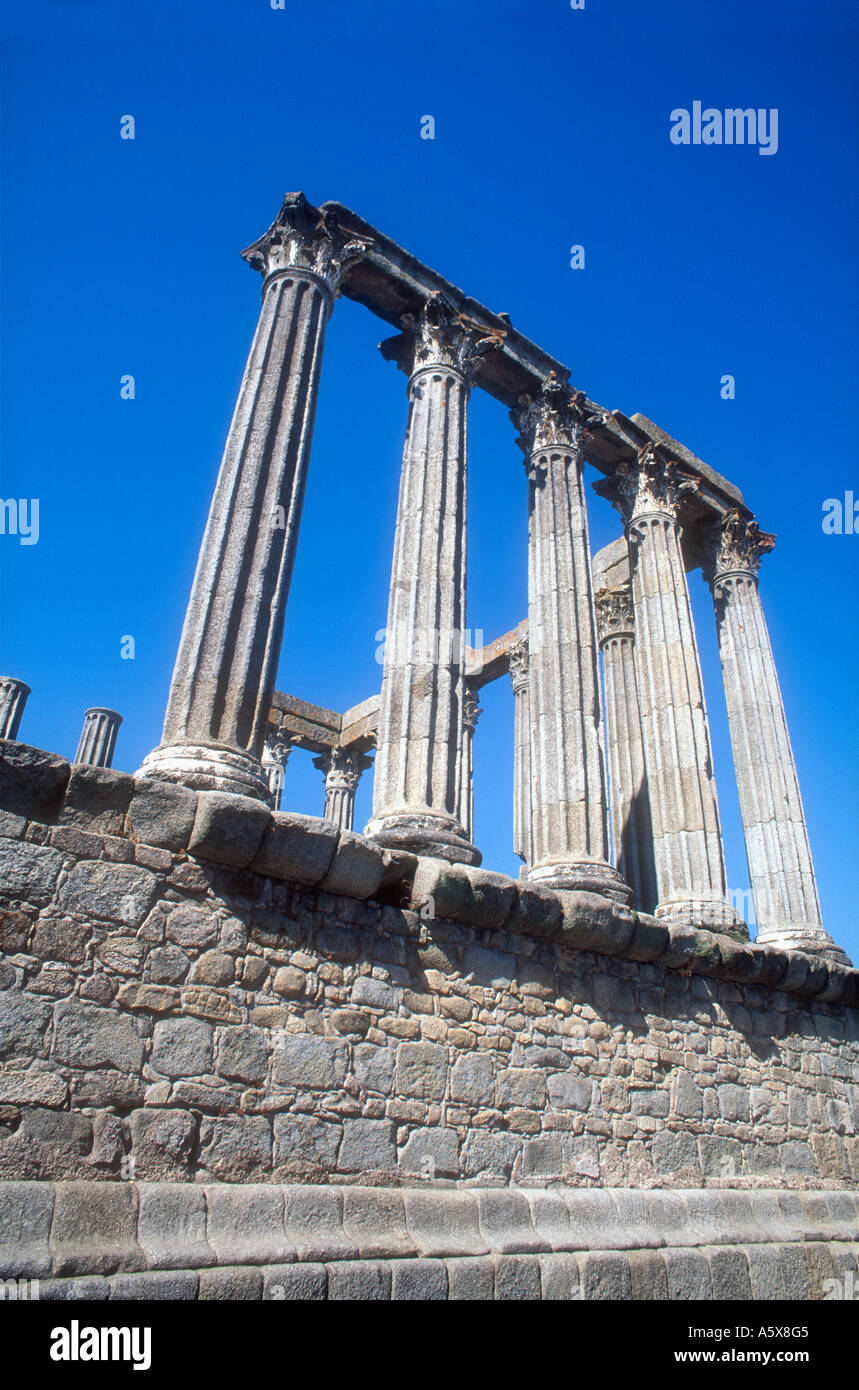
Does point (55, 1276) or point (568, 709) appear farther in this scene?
point (568, 709)

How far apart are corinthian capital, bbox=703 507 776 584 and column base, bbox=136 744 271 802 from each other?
35.5ft

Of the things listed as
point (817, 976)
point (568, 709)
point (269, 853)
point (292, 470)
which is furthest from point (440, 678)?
point (817, 976)

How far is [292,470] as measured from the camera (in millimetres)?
9203

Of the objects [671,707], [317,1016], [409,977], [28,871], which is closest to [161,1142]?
[317,1016]

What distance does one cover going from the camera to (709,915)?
1090cm

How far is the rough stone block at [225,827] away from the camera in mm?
5965

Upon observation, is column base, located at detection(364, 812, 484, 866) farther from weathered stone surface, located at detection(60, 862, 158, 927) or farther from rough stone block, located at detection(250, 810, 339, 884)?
weathered stone surface, located at detection(60, 862, 158, 927)

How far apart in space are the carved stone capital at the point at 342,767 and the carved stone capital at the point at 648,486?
1025 cm

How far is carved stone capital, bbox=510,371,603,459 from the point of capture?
12898 mm

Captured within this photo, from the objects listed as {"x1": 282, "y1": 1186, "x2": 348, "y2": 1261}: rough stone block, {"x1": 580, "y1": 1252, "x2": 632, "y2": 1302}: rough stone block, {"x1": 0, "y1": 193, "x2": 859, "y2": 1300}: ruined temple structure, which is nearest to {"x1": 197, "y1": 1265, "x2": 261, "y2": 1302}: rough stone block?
{"x1": 0, "y1": 193, "x2": 859, "y2": 1300}: ruined temple structure

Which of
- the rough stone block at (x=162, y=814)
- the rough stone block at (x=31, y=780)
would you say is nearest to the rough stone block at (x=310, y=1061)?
the rough stone block at (x=162, y=814)

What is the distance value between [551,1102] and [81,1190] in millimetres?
3741

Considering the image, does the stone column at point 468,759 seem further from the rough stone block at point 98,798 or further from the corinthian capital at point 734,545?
the rough stone block at point 98,798
